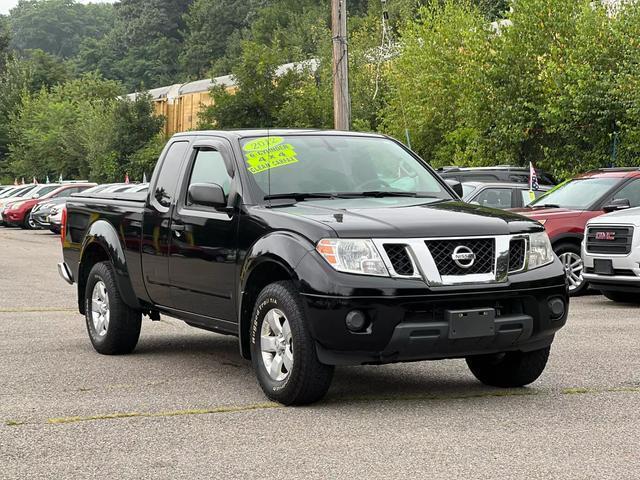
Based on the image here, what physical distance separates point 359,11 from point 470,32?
71276mm

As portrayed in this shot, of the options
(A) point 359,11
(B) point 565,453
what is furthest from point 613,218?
(A) point 359,11

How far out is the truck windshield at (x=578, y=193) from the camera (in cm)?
1656

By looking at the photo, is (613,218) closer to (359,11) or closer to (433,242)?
(433,242)

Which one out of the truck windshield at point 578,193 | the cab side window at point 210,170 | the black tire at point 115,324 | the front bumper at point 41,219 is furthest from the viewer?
the front bumper at point 41,219

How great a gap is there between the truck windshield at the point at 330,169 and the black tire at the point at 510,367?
4.05 feet

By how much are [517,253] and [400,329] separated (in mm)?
1066

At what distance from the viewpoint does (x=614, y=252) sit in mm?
14547

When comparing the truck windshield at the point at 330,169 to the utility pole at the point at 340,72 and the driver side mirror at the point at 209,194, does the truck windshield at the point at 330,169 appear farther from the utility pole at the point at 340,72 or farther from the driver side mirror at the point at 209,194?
the utility pole at the point at 340,72

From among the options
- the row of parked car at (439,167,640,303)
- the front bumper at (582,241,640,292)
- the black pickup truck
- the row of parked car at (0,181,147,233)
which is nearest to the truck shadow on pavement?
the black pickup truck

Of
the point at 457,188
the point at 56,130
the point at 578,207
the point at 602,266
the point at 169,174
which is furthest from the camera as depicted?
the point at 56,130

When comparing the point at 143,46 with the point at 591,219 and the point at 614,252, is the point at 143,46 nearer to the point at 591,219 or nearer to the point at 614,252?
the point at 591,219

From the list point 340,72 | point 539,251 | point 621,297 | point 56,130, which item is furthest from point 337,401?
point 56,130

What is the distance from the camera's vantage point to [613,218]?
1478 centimetres

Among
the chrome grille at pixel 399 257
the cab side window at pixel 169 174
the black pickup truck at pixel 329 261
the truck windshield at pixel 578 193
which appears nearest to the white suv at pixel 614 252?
the truck windshield at pixel 578 193
